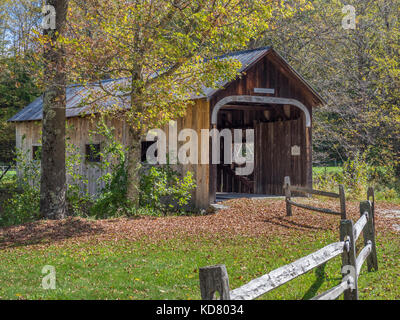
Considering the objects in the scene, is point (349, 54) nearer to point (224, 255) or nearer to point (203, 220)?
point (203, 220)

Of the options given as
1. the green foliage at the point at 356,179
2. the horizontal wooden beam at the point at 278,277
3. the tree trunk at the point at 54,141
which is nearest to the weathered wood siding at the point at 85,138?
the tree trunk at the point at 54,141

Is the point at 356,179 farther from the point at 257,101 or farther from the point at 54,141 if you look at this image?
the point at 54,141

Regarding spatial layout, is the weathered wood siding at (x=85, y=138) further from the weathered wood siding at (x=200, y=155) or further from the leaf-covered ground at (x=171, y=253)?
the leaf-covered ground at (x=171, y=253)

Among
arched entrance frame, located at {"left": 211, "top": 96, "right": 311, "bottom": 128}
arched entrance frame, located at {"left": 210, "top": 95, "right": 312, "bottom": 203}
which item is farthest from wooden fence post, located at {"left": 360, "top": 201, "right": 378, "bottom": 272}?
arched entrance frame, located at {"left": 211, "top": 96, "right": 311, "bottom": 128}

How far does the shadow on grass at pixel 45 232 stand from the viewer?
1016cm

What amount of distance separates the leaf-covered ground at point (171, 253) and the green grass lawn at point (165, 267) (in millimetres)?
14

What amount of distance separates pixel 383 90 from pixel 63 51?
50.4ft

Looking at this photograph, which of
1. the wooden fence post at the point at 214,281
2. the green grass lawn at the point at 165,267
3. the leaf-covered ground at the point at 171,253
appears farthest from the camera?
the leaf-covered ground at the point at 171,253

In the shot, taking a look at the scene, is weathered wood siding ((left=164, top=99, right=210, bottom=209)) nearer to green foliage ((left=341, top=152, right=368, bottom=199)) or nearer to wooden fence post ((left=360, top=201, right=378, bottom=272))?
green foliage ((left=341, top=152, right=368, bottom=199))

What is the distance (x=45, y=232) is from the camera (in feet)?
35.8

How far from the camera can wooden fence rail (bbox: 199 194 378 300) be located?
3.72 m

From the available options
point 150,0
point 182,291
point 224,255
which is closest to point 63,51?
point 150,0

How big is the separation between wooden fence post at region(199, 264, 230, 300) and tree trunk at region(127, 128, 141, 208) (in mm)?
9683

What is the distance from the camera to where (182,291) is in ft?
21.7
